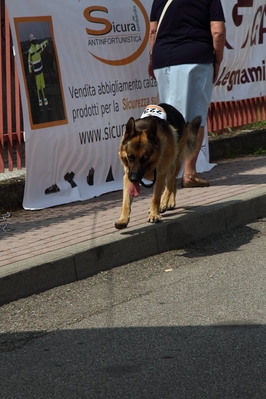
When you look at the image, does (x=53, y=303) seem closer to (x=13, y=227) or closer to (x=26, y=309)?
(x=26, y=309)

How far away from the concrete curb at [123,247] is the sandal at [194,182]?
2.31 ft

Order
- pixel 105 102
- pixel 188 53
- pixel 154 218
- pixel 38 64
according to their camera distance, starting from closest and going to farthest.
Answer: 1. pixel 154 218
2. pixel 38 64
3. pixel 188 53
4. pixel 105 102

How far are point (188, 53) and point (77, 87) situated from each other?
3.84 ft

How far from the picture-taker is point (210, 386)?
156 inches

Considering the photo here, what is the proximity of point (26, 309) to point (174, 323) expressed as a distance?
1.07m

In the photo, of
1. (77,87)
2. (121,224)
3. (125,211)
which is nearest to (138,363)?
(121,224)

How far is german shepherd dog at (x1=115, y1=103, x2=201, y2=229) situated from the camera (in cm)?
678

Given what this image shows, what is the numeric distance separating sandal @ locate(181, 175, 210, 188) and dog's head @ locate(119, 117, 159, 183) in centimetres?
200

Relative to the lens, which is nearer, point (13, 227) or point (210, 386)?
point (210, 386)

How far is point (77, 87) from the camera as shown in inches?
334

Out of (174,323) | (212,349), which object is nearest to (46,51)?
(174,323)

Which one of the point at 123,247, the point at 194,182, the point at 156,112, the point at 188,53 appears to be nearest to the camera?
the point at 123,247

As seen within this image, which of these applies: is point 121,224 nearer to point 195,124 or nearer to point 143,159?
point 143,159

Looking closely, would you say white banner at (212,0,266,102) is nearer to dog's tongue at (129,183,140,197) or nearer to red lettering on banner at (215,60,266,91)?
red lettering on banner at (215,60,266,91)
